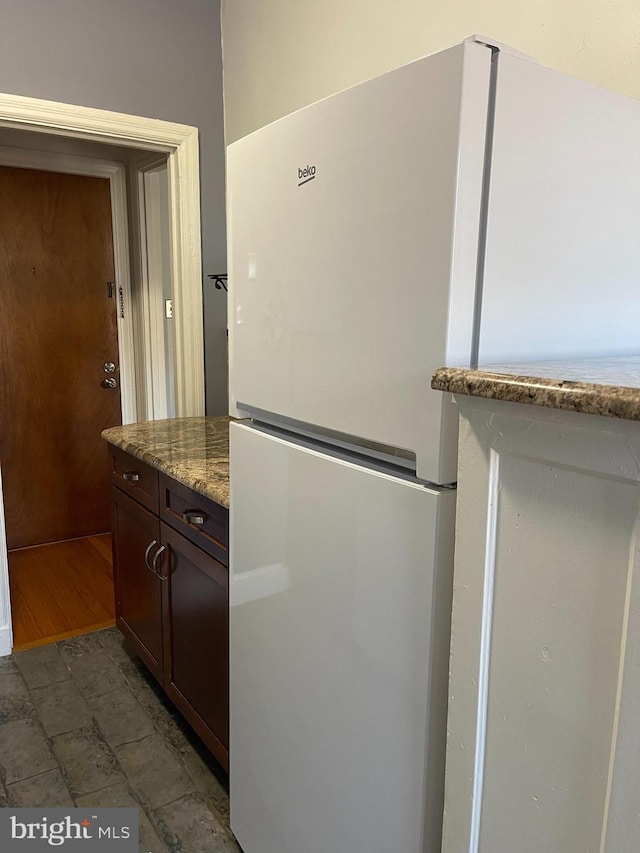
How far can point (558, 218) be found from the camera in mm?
871

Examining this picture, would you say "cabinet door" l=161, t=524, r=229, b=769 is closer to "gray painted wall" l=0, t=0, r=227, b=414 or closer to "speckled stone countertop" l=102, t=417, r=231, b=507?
"speckled stone countertop" l=102, t=417, r=231, b=507

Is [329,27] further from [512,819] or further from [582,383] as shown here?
[512,819]

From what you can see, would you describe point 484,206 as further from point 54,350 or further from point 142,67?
point 54,350

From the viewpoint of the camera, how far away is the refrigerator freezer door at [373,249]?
78 centimetres

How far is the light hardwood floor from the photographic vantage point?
268 centimetres

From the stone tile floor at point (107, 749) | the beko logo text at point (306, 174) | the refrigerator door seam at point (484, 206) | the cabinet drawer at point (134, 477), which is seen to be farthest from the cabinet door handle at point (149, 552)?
the refrigerator door seam at point (484, 206)

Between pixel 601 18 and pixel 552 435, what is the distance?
0.98m

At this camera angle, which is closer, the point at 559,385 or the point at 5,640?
the point at 559,385

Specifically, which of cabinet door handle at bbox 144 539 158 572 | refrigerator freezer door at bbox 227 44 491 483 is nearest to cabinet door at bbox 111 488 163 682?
cabinet door handle at bbox 144 539 158 572

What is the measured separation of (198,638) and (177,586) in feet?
0.59

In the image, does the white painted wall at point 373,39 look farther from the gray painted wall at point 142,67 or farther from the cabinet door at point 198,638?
the cabinet door at point 198,638

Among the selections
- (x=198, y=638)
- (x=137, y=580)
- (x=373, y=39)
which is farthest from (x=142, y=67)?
(x=198, y=638)

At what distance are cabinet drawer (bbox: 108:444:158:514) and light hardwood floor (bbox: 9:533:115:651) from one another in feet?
2.66

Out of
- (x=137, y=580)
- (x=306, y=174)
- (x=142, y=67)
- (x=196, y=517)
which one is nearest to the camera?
(x=306, y=174)
